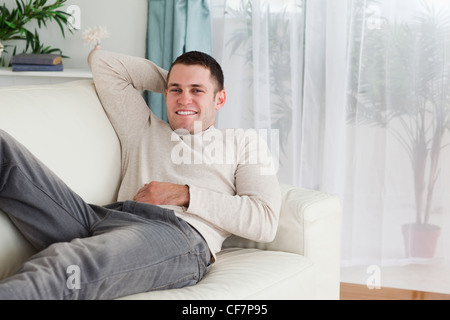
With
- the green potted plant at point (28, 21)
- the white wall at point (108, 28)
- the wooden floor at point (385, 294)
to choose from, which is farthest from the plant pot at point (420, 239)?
the green potted plant at point (28, 21)

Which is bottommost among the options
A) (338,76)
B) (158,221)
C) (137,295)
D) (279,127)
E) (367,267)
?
(367,267)

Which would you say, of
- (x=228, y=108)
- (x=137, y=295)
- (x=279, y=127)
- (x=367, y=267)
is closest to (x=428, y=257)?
(x=367, y=267)

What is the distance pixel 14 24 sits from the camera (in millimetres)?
3080

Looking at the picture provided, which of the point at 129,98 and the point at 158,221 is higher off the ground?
the point at 129,98

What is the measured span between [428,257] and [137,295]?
5.55ft

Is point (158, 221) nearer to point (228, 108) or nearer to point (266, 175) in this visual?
point (266, 175)

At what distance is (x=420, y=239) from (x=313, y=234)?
3.42 ft

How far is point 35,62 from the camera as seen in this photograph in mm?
2920

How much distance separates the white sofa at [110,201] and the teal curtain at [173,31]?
914 mm

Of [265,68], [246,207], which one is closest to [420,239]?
[265,68]

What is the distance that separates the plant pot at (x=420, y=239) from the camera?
2689mm

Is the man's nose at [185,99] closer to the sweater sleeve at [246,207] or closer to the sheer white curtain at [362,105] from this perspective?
the sweater sleeve at [246,207]

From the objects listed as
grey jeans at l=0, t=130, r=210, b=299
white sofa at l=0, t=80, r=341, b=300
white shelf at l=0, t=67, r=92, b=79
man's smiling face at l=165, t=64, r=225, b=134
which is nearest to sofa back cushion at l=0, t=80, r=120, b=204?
white sofa at l=0, t=80, r=341, b=300

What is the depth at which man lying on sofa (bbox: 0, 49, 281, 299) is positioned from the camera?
140 centimetres
